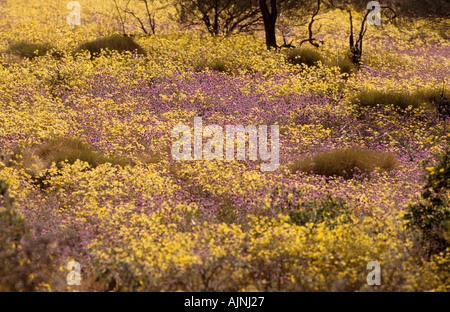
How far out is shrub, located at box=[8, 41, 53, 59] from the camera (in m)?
14.6

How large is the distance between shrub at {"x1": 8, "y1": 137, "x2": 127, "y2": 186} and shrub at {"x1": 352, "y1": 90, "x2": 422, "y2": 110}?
649cm

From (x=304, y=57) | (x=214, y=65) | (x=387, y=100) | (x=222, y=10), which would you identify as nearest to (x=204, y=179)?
(x=387, y=100)

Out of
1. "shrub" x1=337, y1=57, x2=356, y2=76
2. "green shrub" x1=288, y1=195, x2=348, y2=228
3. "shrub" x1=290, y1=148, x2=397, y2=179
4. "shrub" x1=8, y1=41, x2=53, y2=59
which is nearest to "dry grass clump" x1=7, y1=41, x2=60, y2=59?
"shrub" x1=8, y1=41, x2=53, y2=59

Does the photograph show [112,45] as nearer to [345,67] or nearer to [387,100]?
[345,67]

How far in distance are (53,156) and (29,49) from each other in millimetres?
8722

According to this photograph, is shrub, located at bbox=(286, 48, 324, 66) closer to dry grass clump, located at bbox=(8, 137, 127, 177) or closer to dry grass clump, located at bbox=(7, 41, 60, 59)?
dry grass clump, located at bbox=(7, 41, 60, 59)

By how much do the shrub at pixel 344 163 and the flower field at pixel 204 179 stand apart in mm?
78

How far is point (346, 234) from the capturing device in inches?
205

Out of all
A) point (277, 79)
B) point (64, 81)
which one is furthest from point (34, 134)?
point (277, 79)

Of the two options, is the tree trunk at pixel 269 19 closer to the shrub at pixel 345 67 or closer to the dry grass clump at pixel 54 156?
the shrub at pixel 345 67

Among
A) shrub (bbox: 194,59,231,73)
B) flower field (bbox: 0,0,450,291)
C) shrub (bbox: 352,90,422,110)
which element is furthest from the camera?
shrub (bbox: 194,59,231,73)

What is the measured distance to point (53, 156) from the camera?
7.75m
